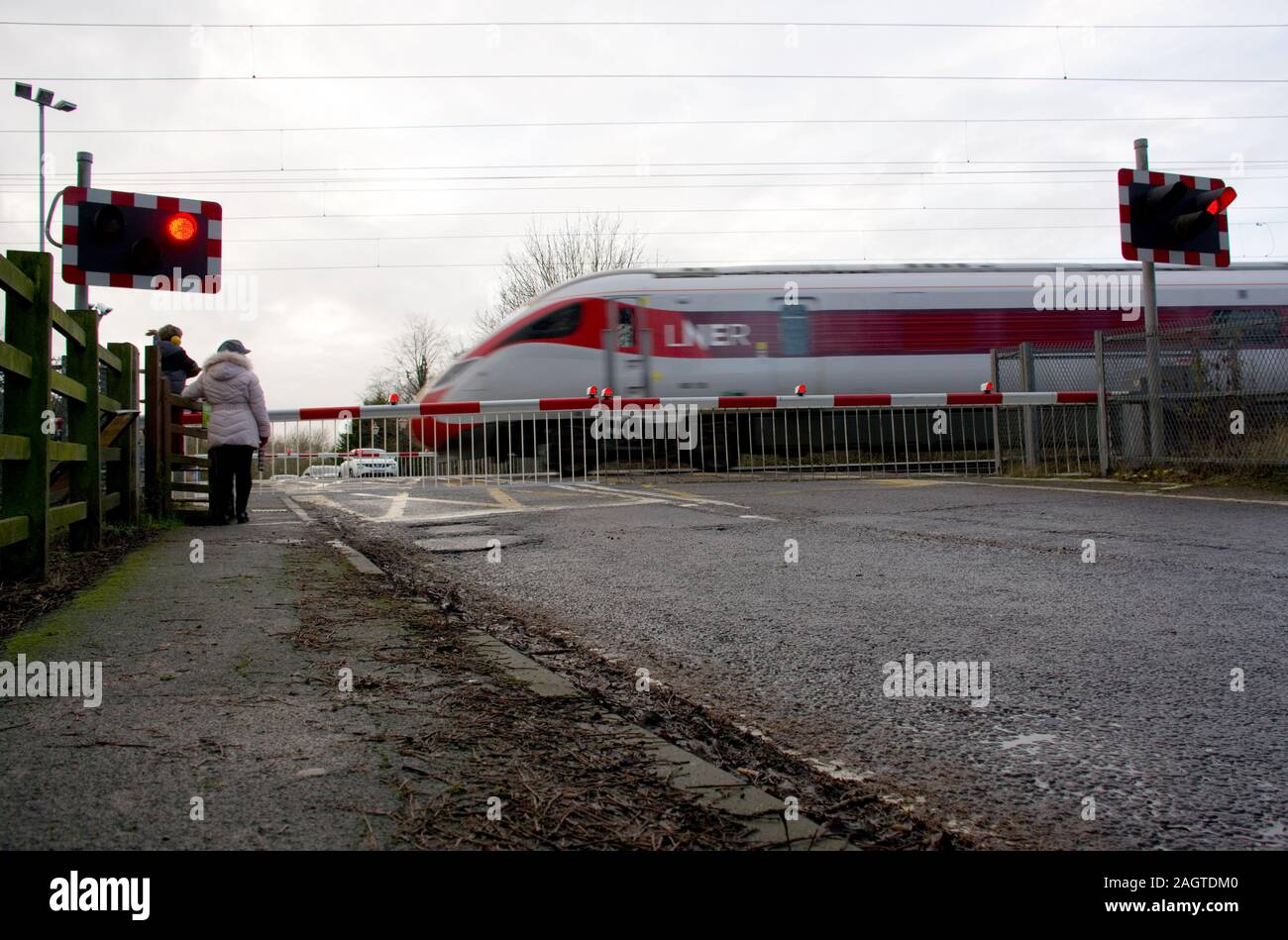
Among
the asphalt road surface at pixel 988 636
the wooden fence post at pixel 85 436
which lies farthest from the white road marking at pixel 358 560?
the wooden fence post at pixel 85 436

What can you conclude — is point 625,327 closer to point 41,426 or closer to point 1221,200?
point 1221,200

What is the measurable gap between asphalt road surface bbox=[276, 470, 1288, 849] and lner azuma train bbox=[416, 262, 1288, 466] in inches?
365

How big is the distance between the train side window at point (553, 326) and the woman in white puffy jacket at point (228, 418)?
8.94m

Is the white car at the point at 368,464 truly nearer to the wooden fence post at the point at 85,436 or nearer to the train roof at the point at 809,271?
the train roof at the point at 809,271

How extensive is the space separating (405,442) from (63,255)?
22.7 ft

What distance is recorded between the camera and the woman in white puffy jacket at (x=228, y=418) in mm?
8125

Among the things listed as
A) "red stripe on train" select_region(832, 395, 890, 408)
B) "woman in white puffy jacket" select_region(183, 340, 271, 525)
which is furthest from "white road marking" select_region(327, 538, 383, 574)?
"red stripe on train" select_region(832, 395, 890, 408)

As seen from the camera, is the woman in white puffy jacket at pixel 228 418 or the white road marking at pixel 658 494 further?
the white road marking at pixel 658 494

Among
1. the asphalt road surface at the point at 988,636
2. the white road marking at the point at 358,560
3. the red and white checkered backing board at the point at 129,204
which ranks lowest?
the asphalt road surface at the point at 988,636

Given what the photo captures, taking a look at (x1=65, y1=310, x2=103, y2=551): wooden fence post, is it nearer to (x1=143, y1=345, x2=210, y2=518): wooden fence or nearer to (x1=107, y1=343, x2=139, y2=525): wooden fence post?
(x1=107, y1=343, x2=139, y2=525): wooden fence post

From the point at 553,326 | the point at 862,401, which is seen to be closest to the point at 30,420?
the point at 862,401

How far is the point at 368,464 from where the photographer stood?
46.3ft

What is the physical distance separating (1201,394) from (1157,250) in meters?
1.62

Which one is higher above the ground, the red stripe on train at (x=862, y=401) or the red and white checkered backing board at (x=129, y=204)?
the red and white checkered backing board at (x=129, y=204)
